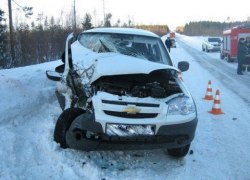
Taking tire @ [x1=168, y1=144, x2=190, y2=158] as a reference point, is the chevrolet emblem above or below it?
above

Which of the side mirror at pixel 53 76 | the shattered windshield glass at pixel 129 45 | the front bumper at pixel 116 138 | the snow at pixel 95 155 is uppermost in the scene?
the shattered windshield glass at pixel 129 45

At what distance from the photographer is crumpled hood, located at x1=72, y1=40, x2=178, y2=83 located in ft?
17.4

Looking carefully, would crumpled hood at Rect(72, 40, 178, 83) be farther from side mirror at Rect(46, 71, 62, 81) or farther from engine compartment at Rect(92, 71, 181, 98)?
side mirror at Rect(46, 71, 62, 81)

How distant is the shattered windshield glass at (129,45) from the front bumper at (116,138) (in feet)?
6.27

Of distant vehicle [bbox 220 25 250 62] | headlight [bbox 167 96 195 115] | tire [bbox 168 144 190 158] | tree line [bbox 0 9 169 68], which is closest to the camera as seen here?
headlight [bbox 167 96 195 115]

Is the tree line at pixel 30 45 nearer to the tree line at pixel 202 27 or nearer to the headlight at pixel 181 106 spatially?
the headlight at pixel 181 106

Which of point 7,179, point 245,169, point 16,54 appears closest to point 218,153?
point 245,169

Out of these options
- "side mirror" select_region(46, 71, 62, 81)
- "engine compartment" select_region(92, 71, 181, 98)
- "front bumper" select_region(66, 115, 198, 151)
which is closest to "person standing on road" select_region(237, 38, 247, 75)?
"side mirror" select_region(46, 71, 62, 81)

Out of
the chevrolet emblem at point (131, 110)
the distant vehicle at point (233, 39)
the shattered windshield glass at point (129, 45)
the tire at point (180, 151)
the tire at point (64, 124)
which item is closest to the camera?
the chevrolet emblem at point (131, 110)

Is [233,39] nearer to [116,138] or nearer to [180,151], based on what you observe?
[180,151]

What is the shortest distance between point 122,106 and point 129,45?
87.8 inches

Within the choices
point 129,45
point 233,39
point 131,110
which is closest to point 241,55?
point 233,39

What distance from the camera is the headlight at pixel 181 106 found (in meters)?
5.09

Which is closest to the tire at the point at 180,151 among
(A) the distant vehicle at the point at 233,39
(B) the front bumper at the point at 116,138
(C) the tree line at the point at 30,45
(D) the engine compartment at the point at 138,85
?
(B) the front bumper at the point at 116,138
